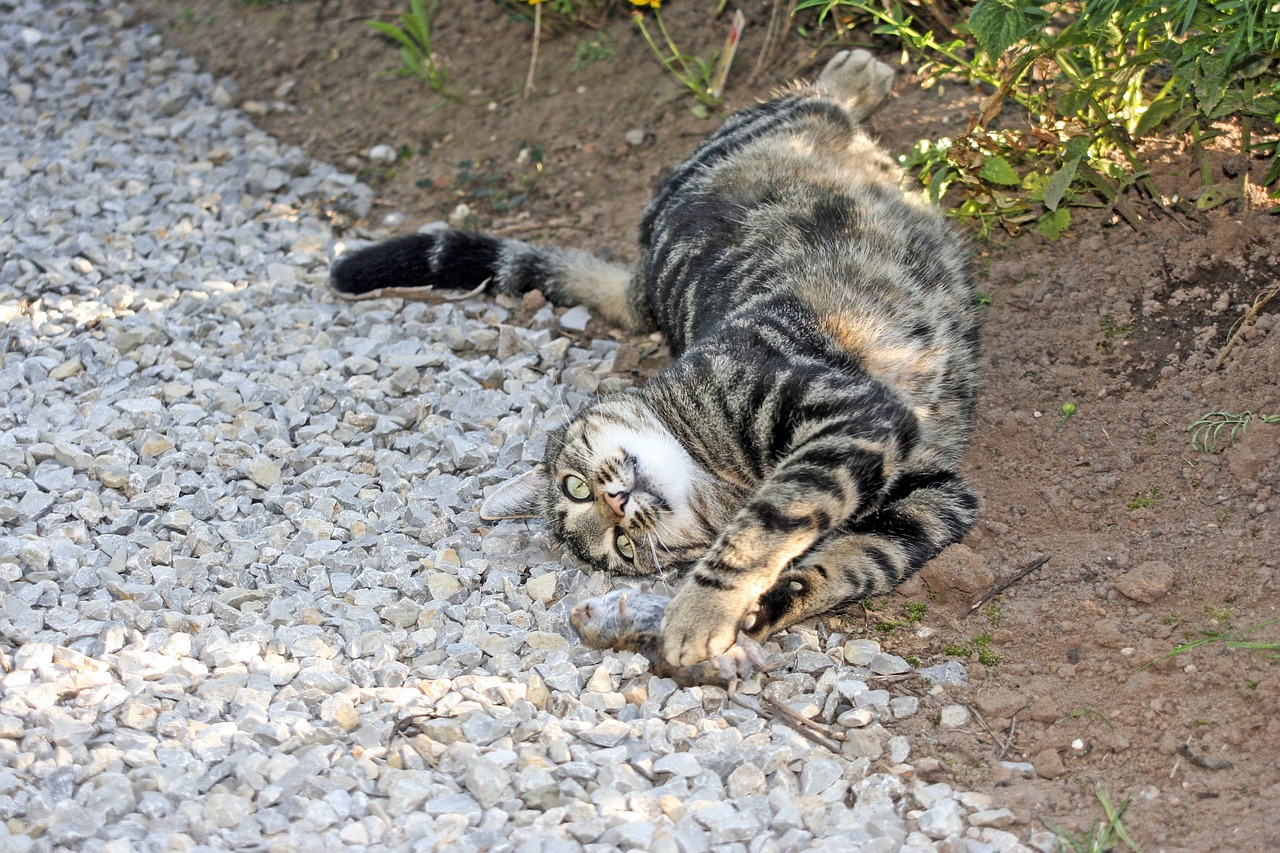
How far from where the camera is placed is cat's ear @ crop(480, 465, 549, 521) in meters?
3.47

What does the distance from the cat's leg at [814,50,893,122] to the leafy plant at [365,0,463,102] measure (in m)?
1.93

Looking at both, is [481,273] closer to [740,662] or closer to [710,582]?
[710,582]

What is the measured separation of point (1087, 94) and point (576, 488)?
82.7 inches

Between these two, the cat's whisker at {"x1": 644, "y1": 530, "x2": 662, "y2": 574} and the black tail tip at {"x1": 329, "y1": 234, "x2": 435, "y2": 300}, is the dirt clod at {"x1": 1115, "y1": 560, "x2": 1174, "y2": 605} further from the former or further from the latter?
the black tail tip at {"x1": 329, "y1": 234, "x2": 435, "y2": 300}

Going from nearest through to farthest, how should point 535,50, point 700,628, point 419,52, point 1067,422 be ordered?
point 700,628 < point 1067,422 < point 535,50 < point 419,52

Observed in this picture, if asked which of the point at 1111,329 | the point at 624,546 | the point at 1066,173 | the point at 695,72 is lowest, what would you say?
the point at 624,546

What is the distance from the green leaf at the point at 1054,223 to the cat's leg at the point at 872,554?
1119 mm

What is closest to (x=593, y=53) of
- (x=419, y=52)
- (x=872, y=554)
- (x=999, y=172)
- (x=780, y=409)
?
(x=419, y=52)

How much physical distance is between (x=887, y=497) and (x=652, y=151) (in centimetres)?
236

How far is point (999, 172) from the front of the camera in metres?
3.90

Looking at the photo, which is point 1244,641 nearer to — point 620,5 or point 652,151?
point 652,151

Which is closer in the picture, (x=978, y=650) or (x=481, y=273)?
(x=978, y=650)

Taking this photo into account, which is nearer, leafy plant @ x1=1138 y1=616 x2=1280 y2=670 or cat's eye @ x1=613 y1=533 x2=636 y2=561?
leafy plant @ x1=1138 y1=616 x2=1280 y2=670

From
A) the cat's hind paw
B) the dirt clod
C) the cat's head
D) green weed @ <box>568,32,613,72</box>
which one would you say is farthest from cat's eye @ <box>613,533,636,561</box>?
green weed @ <box>568,32,613,72</box>
